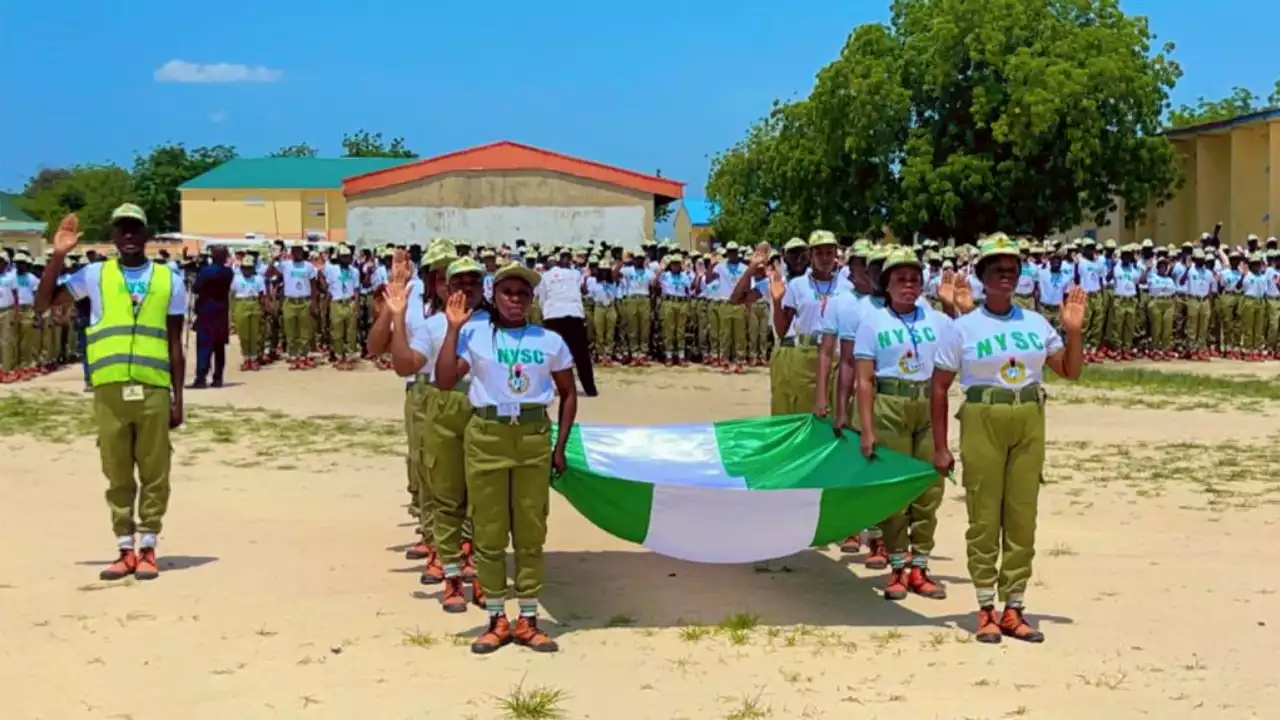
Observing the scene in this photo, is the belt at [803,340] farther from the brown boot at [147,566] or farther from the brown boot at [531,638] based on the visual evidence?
the brown boot at [147,566]

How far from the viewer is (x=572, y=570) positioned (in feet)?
29.2

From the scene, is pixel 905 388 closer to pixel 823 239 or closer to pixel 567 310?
pixel 823 239

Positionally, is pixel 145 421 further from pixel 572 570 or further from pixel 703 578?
pixel 703 578

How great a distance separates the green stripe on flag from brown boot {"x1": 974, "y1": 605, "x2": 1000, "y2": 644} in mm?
1808

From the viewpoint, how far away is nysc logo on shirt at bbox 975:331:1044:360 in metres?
7.04

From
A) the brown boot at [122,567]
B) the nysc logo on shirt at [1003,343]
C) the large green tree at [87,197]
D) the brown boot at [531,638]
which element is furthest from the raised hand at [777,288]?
the large green tree at [87,197]

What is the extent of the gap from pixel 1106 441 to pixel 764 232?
3231cm

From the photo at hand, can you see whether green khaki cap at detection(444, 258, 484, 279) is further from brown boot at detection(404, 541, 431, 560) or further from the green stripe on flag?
brown boot at detection(404, 541, 431, 560)

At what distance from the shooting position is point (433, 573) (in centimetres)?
862

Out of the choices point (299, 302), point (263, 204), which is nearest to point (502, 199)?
point (299, 302)

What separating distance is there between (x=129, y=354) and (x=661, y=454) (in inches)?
128

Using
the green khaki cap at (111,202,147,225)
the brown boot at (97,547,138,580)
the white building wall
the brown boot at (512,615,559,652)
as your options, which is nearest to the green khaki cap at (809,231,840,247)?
the brown boot at (512,615,559,652)

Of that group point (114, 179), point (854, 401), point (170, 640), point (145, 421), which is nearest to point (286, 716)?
point (170, 640)

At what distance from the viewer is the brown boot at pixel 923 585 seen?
821cm
